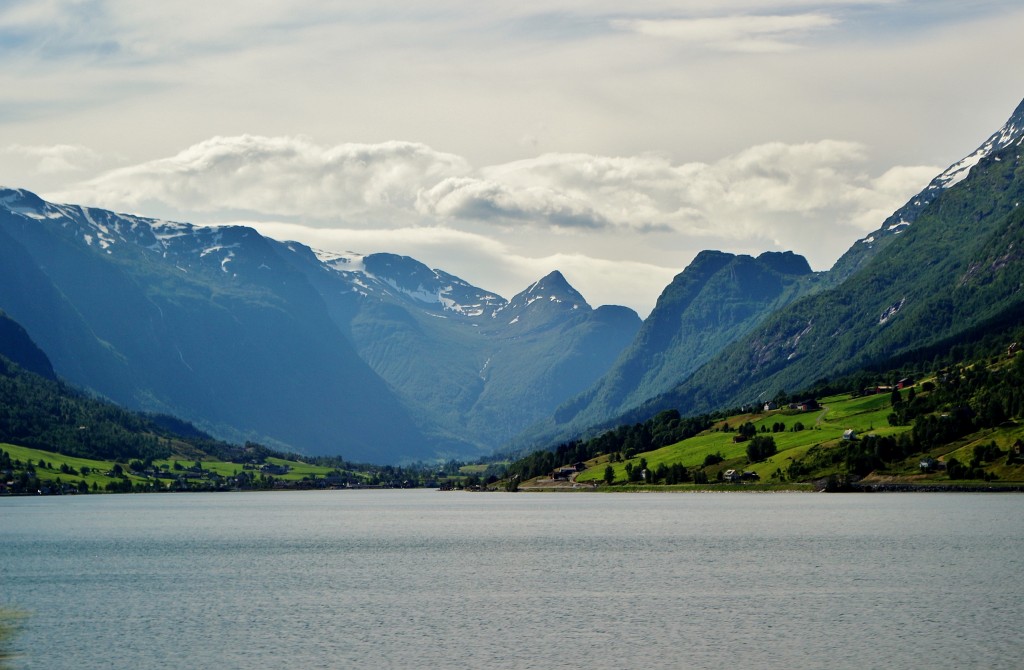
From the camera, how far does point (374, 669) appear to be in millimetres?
69625

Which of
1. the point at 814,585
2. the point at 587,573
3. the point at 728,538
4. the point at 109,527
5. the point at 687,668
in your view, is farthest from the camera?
the point at 109,527

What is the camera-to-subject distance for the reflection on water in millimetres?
73438

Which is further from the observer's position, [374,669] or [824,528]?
[824,528]

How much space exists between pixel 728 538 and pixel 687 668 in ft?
251

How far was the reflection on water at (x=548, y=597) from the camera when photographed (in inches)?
2891

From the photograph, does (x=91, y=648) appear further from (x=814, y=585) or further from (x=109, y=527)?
(x=109, y=527)

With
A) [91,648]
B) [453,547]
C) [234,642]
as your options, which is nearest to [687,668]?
[234,642]

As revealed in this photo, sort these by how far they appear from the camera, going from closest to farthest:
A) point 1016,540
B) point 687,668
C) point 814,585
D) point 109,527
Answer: point 687,668 < point 814,585 < point 1016,540 < point 109,527

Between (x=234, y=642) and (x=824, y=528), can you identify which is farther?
(x=824, y=528)

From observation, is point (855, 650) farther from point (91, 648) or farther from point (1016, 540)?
point (1016, 540)

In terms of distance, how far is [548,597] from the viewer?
9662 cm

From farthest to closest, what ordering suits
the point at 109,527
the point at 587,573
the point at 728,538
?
the point at 109,527 → the point at 728,538 → the point at 587,573

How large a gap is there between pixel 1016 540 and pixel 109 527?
13344cm

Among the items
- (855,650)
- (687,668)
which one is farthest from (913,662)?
(687,668)
